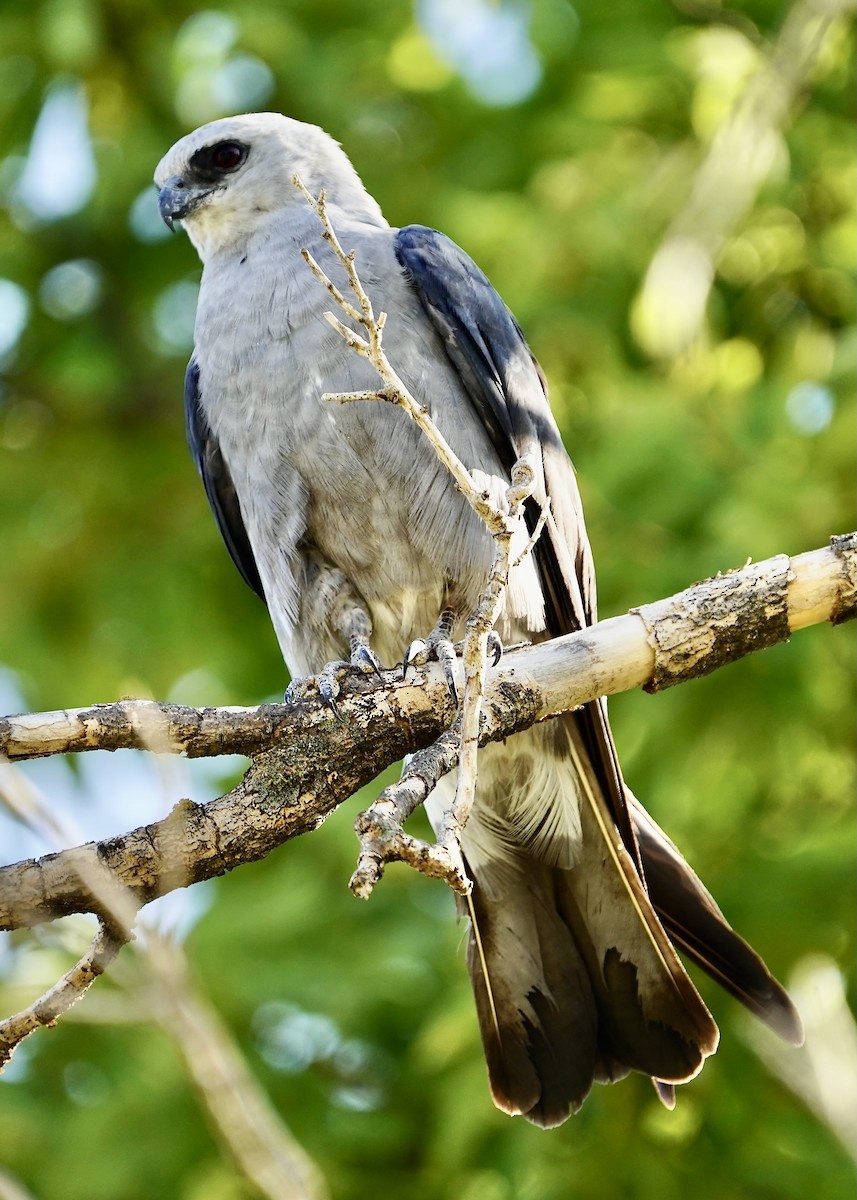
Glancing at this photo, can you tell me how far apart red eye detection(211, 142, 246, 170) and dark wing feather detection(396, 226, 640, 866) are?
1.00 meters

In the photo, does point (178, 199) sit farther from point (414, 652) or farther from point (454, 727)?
point (454, 727)

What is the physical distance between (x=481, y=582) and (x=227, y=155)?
2.03 m

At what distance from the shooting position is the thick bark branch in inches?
108

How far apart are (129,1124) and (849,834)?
264 cm

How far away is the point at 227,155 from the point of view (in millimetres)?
5000

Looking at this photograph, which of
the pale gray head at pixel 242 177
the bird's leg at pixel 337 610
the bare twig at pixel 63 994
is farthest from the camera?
the pale gray head at pixel 242 177

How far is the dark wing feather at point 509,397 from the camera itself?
3.96m

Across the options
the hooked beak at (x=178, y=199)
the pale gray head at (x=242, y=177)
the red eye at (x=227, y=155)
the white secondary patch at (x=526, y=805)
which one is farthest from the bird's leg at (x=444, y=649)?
the red eye at (x=227, y=155)

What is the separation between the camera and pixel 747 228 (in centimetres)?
560

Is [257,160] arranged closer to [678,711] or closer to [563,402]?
[563,402]

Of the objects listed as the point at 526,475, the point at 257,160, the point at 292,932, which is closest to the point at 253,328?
the point at 257,160

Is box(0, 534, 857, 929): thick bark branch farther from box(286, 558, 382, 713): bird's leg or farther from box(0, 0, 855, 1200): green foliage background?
box(0, 0, 855, 1200): green foliage background

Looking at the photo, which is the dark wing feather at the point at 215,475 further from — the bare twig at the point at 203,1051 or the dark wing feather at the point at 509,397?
the bare twig at the point at 203,1051

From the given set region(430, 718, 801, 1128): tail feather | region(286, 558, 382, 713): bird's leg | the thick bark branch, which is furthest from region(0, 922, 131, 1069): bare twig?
region(430, 718, 801, 1128): tail feather
